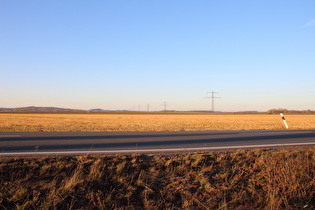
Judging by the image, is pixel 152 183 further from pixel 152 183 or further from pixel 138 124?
pixel 138 124

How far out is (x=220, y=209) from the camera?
5.33 m

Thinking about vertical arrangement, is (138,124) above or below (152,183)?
above

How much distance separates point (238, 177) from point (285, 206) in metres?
1.37

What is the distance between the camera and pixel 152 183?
6.12m

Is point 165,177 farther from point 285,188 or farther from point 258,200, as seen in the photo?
point 285,188

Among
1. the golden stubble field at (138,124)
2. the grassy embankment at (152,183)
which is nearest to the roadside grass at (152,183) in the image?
the grassy embankment at (152,183)

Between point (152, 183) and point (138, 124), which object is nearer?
point (152, 183)

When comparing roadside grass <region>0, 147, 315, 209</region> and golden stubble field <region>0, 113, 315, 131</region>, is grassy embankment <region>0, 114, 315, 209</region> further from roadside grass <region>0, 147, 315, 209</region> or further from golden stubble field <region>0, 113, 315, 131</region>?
golden stubble field <region>0, 113, 315, 131</region>

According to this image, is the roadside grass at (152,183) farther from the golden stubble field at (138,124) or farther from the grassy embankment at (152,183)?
the golden stubble field at (138,124)

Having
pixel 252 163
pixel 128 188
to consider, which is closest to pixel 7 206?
pixel 128 188

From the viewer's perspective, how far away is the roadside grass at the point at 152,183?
5.26 metres

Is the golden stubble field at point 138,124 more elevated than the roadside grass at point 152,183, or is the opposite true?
the golden stubble field at point 138,124

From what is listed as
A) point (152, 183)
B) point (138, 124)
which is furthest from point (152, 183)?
point (138, 124)

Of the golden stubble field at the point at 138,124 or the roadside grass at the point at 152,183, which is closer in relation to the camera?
the roadside grass at the point at 152,183
